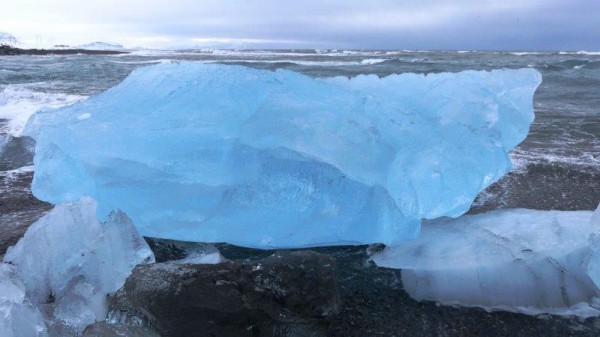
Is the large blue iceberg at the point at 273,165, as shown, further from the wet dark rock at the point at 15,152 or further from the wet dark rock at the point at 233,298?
the wet dark rock at the point at 15,152

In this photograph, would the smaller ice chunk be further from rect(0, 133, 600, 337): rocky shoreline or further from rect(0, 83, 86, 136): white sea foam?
rect(0, 83, 86, 136): white sea foam

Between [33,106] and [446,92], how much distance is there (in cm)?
673

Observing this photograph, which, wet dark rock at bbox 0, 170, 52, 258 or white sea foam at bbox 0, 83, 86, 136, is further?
white sea foam at bbox 0, 83, 86, 136

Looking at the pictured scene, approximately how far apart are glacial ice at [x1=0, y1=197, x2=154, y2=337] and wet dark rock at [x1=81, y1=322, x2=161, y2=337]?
0.16 m

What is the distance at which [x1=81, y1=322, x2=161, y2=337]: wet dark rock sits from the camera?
158 cm

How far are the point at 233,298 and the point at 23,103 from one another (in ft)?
24.9

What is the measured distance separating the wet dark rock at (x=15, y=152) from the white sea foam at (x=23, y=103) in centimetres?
106

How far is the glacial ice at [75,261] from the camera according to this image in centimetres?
185

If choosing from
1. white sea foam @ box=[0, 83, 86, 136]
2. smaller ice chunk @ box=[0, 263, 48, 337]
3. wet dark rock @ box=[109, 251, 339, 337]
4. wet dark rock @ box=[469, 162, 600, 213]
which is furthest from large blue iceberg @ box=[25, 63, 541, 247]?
white sea foam @ box=[0, 83, 86, 136]

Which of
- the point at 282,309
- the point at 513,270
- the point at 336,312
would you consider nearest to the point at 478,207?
the point at 513,270

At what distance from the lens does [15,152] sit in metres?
4.61

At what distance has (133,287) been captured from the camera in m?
1.89

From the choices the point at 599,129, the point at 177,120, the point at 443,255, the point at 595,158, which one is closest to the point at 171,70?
the point at 177,120

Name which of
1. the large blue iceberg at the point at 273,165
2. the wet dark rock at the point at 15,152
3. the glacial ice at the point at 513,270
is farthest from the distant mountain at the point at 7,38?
the glacial ice at the point at 513,270
